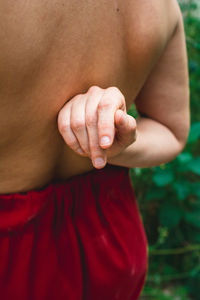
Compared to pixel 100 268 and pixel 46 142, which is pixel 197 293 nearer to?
pixel 100 268

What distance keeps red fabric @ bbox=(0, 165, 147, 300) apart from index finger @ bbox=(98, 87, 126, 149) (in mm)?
227

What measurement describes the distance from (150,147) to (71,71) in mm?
226

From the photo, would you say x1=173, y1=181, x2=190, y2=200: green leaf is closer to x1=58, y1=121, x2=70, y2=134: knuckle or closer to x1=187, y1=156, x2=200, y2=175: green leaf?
x1=187, y1=156, x2=200, y2=175: green leaf

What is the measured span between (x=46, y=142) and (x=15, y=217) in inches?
5.0

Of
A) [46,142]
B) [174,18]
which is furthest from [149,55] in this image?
[46,142]

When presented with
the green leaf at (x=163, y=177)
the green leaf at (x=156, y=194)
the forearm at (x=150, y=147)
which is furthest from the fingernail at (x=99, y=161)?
the green leaf at (x=156, y=194)

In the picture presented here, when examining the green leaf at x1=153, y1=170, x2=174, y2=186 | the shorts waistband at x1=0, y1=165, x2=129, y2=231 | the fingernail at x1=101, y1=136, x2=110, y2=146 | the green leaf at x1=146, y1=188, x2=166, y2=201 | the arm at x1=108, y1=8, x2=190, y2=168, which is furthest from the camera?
the green leaf at x1=146, y1=188, x2=166, y2=201

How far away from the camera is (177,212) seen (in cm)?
163

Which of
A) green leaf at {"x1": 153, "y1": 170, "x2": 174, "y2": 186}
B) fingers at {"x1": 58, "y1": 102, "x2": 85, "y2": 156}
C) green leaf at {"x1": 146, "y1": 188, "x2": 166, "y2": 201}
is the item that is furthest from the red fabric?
green leaf at {"x1": 146, "y1": 188, "x2": 166, "y2": 201}

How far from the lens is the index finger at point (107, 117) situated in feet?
1.47

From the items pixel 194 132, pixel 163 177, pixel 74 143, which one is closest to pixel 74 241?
pixel 74 143

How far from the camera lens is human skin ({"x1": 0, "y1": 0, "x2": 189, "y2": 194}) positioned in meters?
0.49

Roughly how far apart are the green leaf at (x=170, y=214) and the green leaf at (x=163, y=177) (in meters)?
0.15

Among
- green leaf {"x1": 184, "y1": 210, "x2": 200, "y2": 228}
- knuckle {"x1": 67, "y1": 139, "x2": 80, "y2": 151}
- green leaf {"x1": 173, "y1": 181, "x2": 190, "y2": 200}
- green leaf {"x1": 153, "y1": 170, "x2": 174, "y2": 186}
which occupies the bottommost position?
green leaf {"x1": 184, "y1": 210, "x2": 200, "y2": 228}
